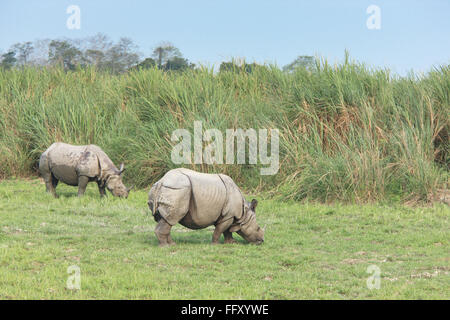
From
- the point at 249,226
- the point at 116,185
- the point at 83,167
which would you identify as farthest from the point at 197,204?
the point at 83,167

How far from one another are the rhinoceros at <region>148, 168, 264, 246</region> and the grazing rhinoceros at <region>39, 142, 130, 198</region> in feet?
13.2

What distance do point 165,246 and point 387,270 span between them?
288 cm

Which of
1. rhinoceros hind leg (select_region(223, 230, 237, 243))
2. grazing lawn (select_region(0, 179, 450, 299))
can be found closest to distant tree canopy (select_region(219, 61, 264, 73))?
grazing lawn (select_region(0, 179, 450, 299))

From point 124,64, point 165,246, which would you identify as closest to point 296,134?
point 165,246

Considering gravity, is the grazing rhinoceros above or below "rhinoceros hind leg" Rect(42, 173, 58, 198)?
above

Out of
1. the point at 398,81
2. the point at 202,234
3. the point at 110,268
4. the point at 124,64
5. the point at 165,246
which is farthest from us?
the point at 124,64

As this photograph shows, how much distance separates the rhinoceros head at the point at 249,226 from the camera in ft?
26.6

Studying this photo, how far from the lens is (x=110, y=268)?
6840mm

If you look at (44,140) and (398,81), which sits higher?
(398,81)

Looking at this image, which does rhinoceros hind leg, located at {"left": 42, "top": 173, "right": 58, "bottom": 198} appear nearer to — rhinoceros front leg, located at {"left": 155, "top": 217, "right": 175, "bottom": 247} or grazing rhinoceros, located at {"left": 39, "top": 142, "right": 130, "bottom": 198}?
grazing rhinoceros, located at {"left": 39, "top": 142, "right": 130, "bottom": 198}

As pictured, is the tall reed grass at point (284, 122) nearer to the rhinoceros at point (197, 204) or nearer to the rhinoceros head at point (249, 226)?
the rhinoceros head at point (249, 226)

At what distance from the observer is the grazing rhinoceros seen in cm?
1170

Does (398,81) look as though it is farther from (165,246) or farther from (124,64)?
(124,64)

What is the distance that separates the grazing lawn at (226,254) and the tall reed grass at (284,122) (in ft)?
2.85
